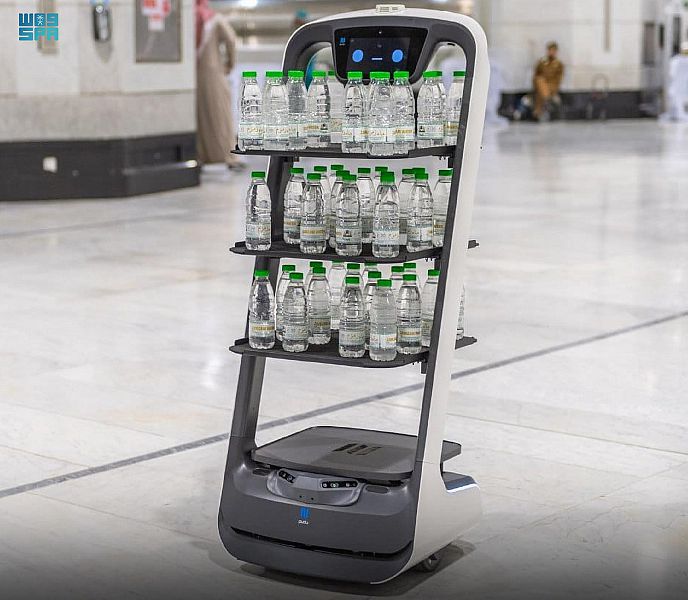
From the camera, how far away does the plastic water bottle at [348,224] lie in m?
3.58

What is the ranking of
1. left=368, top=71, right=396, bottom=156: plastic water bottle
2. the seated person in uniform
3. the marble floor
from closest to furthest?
left=368, top=71, right=396, bottom=156: plastic water bottle → the marble floor → the seated person in uniform

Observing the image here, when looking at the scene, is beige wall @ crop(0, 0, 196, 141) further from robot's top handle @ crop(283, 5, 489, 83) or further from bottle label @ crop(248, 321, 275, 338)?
bottle label @ crop(248, 321, 275, 338)

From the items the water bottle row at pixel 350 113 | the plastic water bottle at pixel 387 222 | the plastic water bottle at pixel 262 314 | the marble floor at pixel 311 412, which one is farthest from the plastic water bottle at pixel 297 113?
the marble floor at pixel 311 412

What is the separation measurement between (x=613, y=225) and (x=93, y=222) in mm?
4297

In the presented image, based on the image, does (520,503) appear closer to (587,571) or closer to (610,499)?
(610,499)

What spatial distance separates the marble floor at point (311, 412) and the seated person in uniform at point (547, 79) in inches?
717

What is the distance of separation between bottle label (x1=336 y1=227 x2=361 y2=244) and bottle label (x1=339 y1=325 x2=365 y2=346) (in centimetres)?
23

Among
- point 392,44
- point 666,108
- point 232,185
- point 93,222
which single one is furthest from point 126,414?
point 666,108

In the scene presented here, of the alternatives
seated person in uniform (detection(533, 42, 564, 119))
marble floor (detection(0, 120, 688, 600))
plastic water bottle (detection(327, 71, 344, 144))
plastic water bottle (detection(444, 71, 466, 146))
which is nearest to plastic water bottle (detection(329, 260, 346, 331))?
plastic water bottle (detection(327, 71, 344, 144))

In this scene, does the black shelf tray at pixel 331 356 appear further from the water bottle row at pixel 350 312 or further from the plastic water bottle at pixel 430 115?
the plastic water bottle at pixel 430 115

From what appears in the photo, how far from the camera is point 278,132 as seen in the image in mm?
3637

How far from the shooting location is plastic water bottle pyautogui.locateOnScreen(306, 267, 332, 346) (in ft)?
12.1

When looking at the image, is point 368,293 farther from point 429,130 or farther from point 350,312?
point 429,130

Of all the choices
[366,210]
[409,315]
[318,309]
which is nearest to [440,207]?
[366,210]
